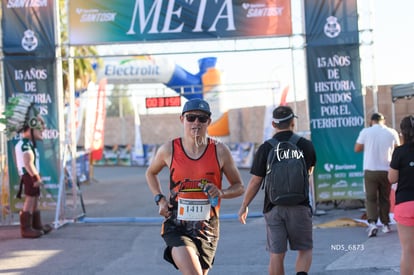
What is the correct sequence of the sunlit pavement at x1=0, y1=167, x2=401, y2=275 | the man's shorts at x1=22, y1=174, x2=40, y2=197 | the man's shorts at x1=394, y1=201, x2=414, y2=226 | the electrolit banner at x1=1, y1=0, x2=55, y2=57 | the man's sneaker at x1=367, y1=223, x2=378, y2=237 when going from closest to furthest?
the man's shorts at x1=394, y1=201, x2=414, y2=226 < the sunlit pavement at x1=0, y1=167, x2=401, y2=275 < the man's sneaker at x1=367, y1=223, x2=378, y2=237 < the man's shorts at x1=22, y1=174, x2=40, y2=197 < the electrolit banner at x1=1, y1=0, x2=55, y2=57

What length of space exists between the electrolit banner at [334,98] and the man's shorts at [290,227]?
5685mm

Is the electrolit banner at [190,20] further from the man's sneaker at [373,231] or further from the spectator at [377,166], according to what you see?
the man's sneaker at [373,231]

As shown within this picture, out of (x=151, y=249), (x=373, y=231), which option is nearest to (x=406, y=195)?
(x=373, y=231)

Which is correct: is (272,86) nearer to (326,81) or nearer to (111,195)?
(111,195)

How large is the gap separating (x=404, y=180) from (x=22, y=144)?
6.24m

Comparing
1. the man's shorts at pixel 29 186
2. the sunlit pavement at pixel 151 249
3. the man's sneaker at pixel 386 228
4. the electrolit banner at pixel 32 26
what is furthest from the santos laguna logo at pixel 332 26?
the man's shorts at pixel 29 186

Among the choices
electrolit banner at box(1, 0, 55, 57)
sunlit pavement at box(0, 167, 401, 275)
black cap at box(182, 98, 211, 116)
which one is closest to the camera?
black cap at box(182, 98, 211, 116)

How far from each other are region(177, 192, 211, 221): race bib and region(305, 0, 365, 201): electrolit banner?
21.6ft

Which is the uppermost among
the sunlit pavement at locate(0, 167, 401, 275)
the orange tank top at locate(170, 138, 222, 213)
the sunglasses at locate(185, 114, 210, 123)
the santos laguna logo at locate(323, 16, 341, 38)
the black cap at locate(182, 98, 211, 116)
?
the santos laguna logo at locate(323, 16, 341, 38)

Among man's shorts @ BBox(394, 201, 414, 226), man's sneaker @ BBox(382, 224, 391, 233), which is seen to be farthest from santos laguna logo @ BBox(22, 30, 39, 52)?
man's shorts @ BBox(394, 201, 414, 226)

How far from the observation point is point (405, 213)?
4949 mm

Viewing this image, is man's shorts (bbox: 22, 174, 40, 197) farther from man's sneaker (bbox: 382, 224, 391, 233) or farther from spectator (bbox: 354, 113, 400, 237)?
man's sneaker (bbox: 382, 224, 391, 233)

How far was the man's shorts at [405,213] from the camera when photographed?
492 cm

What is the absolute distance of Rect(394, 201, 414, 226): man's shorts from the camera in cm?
492
